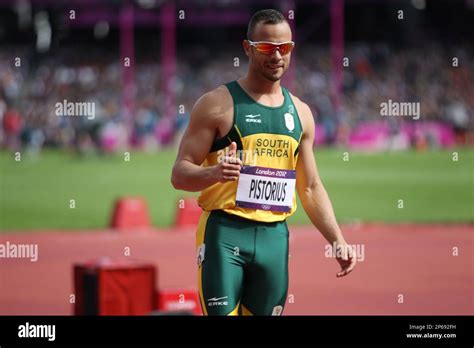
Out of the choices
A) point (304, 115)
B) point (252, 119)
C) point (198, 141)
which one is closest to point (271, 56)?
point (252, 119)

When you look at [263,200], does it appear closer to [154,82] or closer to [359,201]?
[359,201]

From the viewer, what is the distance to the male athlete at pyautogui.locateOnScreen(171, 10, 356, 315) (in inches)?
267

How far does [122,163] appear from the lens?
122 ft

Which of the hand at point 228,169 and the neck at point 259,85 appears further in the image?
the neck at point 259,85

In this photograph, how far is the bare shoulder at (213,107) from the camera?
268 inches

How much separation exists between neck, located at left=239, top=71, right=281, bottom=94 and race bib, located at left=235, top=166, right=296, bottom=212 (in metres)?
0.50

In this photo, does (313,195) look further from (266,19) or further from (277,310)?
(266,19)

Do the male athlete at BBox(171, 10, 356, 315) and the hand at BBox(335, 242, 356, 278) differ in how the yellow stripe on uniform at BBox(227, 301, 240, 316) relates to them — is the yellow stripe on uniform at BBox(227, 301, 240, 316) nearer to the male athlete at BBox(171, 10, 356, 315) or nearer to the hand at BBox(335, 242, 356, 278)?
the male athlete at BBox(171, 10, 356, 315)

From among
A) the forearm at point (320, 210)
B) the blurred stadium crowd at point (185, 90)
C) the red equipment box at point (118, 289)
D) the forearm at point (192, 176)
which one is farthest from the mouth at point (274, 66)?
the blurred stadium crowd at point (185, 90)

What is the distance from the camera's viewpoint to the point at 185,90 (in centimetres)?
4866

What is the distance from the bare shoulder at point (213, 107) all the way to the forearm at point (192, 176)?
0.31m

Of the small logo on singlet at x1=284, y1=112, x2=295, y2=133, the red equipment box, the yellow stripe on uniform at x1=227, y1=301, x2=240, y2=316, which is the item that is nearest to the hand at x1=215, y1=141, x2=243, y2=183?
the small logo on singlet at x1=284, y1=112, x2=295, y2=133

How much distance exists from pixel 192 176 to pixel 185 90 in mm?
42170

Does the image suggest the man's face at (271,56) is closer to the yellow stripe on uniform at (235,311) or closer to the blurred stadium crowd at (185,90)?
the yellow stripe on uniform at (235,311)
